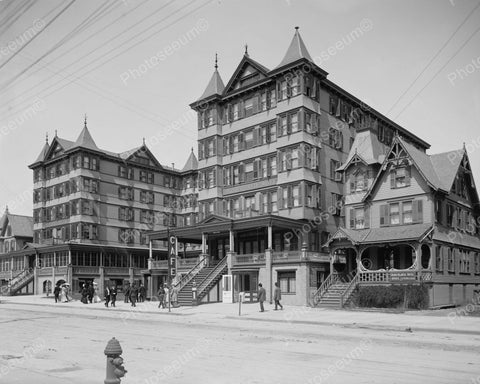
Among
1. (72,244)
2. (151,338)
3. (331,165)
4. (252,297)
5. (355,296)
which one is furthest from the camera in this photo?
(72,244)

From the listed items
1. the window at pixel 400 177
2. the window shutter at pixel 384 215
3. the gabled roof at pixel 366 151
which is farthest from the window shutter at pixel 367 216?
the gabled roof at pixel 366 151

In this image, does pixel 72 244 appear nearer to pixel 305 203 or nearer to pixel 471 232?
pixel 305 203

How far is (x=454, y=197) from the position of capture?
4188 cm

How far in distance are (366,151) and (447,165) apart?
654 centimetres

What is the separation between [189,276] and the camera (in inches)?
1781

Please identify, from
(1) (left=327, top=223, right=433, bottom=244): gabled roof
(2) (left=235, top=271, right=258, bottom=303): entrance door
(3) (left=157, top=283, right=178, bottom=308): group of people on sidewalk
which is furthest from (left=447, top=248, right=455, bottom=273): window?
(3) (left=157, top=283, right=178, bottom=308): group of people on sidewalk

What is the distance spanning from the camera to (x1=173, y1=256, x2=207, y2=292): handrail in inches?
1705

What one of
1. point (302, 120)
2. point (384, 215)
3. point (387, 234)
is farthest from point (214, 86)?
point (387, 234)

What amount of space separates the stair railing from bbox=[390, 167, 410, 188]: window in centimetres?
813

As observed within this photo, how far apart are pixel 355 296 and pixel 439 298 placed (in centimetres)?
648

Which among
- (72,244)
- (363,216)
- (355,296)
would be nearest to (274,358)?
(355,296)

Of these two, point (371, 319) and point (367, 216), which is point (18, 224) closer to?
point (367, 216)

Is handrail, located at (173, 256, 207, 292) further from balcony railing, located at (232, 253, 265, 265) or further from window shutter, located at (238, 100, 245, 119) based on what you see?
window shutter, located at (238, 100, 245, 119)

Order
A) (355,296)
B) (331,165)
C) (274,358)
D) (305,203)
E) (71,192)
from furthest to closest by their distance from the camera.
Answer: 1. (71,192)
2. (331,165)
3. (305,203)
4. (355,296)
5. (274,358)
